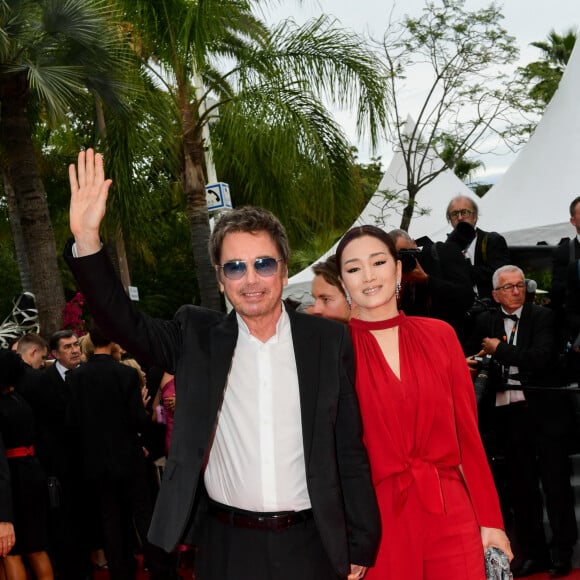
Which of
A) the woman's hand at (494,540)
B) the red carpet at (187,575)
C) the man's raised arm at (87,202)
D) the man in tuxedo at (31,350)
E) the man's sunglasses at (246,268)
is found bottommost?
the red carpet at (187,575)

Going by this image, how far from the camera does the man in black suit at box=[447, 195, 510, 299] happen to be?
6.08m

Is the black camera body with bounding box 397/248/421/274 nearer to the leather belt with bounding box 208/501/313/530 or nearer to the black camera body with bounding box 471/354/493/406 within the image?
the black camera body with bounding box 471/354/493/406

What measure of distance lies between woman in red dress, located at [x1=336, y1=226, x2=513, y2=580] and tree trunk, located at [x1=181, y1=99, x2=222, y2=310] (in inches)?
362

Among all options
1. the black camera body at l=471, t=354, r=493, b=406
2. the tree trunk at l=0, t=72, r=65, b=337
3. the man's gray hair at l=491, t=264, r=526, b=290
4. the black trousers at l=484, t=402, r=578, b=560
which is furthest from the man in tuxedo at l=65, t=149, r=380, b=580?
the tree trunk at l=0, t=72, r=65, b=337

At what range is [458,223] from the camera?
5.97 m

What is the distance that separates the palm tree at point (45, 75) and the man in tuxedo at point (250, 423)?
948 cm

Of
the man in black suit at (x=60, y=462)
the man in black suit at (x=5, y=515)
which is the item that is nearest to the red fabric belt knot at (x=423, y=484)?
the man in black suit at (x=5, y=515)

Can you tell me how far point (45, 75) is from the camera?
11.4m

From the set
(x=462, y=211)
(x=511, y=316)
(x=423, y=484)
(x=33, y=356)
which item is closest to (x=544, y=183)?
(x=462, y=211)

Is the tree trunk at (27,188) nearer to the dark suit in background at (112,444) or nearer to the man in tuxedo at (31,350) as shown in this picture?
the man in tuxedo at (31,350)

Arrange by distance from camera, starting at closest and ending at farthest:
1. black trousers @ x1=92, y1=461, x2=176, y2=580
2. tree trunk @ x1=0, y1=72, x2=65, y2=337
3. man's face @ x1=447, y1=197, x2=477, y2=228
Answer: man's face @ x1=447, y1=197, x2=477, y2=228 < black trousers @ x1=92, y1=461, x2=176, y2=580 < tree trunk @ x1=0, y1=72, x2=65, y2=337

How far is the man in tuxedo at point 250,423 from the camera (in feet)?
8.73

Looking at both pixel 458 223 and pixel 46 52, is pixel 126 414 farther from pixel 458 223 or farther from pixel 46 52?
pixel 46 52

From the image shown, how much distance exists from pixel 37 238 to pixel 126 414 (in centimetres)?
653
